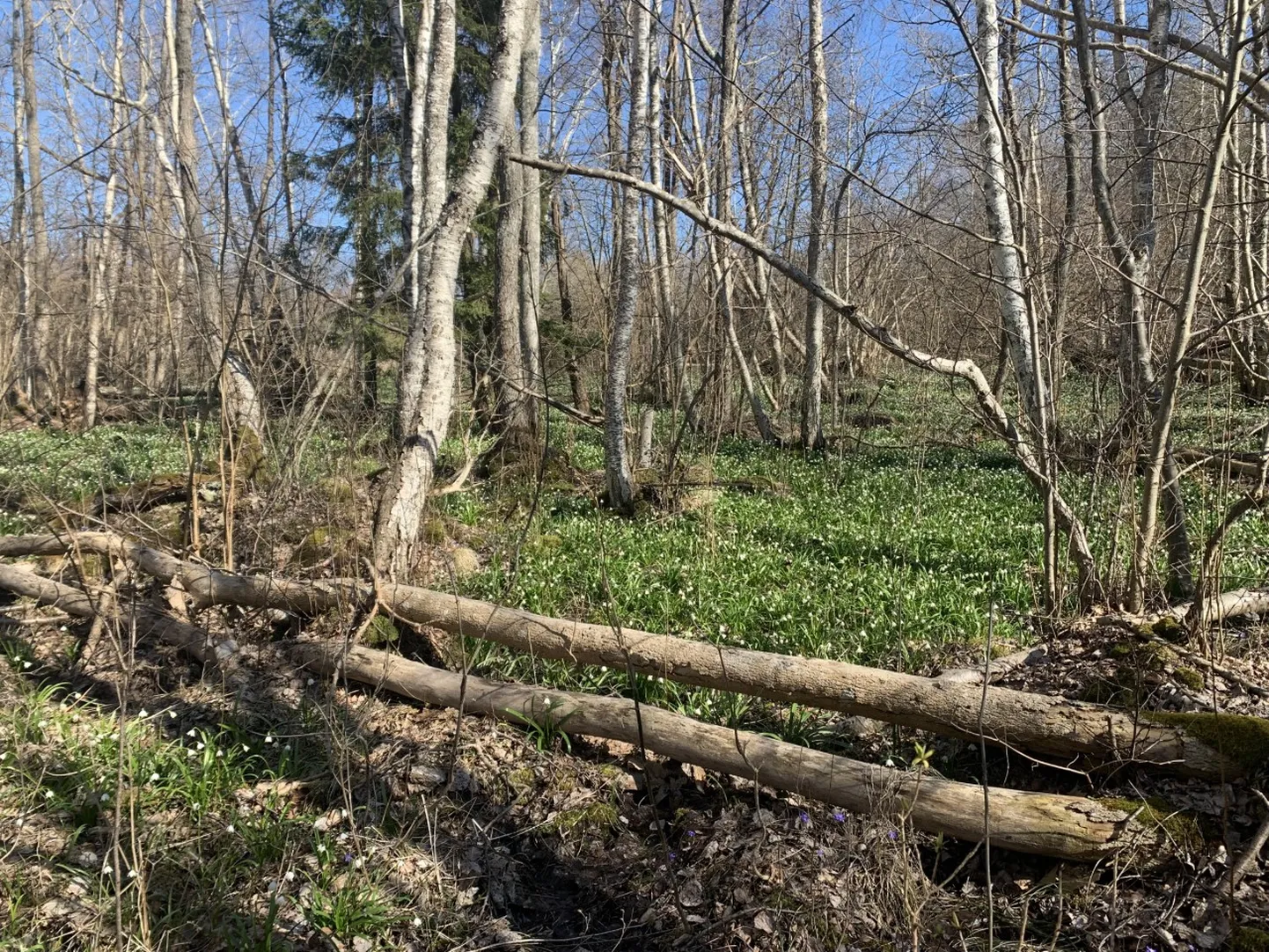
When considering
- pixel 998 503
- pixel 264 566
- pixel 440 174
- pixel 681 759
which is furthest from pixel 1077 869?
pixel 440 174

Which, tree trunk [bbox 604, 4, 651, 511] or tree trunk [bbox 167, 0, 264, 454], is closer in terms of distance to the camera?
tree trunk [bbox 167, 0, 264, 454]

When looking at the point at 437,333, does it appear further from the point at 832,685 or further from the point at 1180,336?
the point at 1180,336

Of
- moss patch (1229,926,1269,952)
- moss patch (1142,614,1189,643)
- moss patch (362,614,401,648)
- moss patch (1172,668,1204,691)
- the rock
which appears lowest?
moss patch (1229,926,1269,952)

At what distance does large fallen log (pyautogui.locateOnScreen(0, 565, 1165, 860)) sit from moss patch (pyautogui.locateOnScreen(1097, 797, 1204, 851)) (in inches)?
0.6

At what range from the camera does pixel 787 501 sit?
989 centimetres

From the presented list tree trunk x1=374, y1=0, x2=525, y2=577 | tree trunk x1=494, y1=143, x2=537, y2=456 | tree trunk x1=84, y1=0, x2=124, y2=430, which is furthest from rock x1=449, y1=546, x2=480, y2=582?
tree trunk x1=84, y1=0, x2=124, y2=430

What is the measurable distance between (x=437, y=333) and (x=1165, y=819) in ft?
18.3

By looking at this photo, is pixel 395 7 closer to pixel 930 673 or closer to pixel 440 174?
pixel 440 174

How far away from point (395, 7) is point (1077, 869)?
675 inches

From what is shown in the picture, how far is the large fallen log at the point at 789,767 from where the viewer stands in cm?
326

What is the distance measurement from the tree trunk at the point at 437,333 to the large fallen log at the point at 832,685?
98cm

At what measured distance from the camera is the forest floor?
10.4 ft

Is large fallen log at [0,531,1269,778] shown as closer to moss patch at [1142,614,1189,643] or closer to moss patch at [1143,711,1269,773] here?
moss patch at [1143,711,1269,773]

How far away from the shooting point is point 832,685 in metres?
4.08
